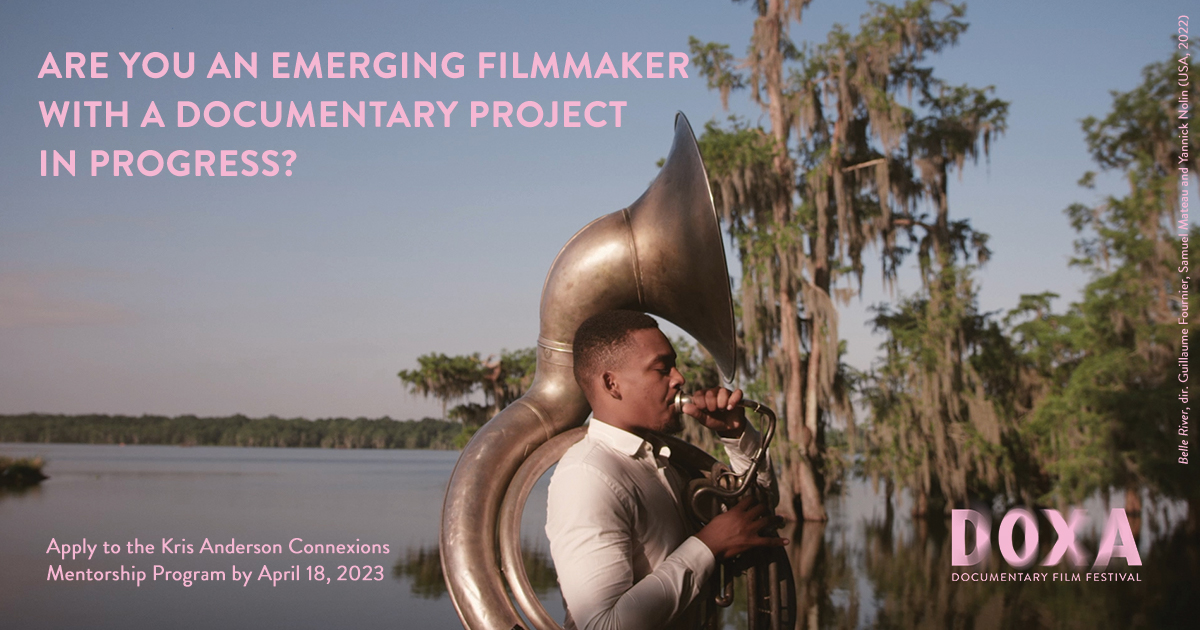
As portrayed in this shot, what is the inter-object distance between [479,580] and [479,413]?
54.5 ft

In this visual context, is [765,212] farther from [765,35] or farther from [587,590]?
[587,590]

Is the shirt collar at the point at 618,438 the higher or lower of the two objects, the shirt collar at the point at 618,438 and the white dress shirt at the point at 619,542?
the higher

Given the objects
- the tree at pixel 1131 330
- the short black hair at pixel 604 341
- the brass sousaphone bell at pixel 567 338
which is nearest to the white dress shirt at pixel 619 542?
the short black hair at pixel 604 341

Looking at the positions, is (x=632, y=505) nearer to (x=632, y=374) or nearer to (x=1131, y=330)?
(x=632, y=374)

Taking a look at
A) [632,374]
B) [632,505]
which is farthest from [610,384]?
[632,505]

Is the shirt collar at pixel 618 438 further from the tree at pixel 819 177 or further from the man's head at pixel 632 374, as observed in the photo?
the tree at pixel 819 177

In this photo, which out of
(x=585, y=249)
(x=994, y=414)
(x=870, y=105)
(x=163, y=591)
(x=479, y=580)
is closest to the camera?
(x=479, y=580)

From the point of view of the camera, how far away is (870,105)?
1864 centimetres

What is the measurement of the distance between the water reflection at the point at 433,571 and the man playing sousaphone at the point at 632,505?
7.61 metres

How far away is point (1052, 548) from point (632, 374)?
52.4 feet

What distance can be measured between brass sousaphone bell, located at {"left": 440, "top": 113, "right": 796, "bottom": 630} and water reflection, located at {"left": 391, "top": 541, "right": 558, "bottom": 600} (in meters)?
6.93

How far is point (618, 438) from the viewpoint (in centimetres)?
199

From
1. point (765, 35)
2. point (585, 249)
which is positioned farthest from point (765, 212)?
point (585, 249)

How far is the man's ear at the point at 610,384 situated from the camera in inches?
79.2
